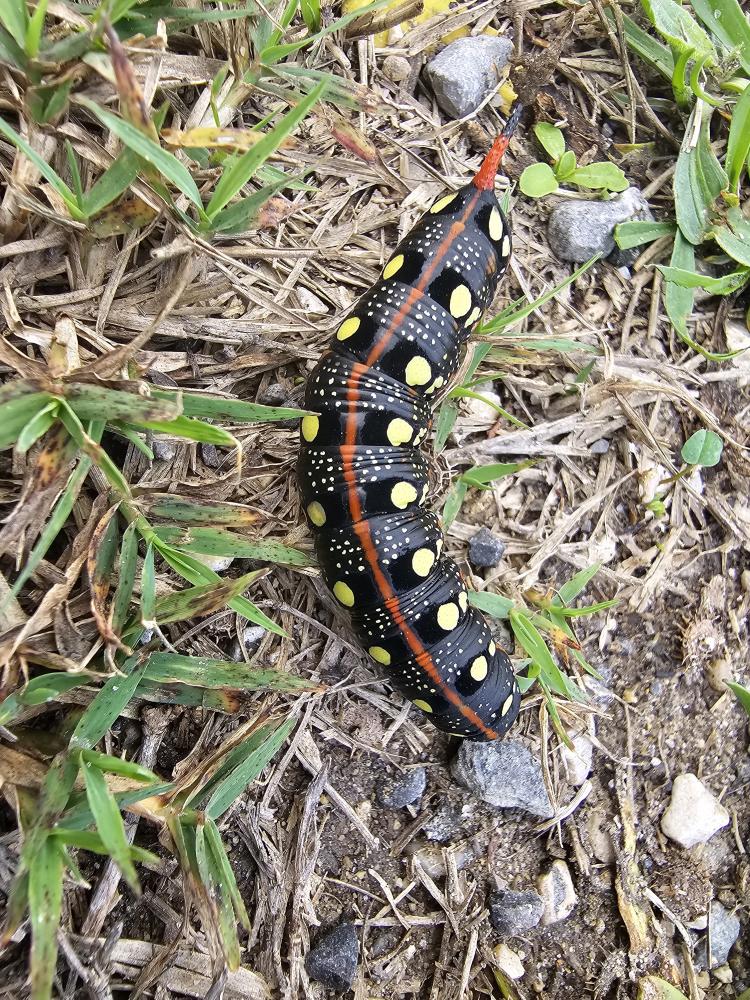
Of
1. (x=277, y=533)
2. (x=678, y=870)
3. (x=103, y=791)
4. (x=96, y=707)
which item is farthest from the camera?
(x=678, y=870)

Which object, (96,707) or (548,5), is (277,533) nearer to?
(96,707)

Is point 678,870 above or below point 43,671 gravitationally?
below

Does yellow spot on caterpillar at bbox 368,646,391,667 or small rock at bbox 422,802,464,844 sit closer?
yellow spot on caterpillar at bbox 368,646,391,667

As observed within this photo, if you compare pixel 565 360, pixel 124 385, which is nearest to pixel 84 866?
pixel 124 385

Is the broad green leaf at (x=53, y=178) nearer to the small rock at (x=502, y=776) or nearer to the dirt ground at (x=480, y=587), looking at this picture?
the dirt ground at (x=480, y=587)

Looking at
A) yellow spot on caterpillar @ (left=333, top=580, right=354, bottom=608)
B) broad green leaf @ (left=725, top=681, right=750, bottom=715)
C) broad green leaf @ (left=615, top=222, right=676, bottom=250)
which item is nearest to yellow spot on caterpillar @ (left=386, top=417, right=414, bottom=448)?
yellow spot on caterpillar @ (left=333, top=580, right=354, bottom=608)

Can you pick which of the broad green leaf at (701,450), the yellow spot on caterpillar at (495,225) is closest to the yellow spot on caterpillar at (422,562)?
the yellow spot on caterpillar at (495,225)

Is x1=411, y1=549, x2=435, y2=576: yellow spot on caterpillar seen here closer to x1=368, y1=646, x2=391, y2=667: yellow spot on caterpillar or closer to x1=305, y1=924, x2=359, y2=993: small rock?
x1=368, y1=646, x2=391, y2=667: yellow spot on caterpillar
